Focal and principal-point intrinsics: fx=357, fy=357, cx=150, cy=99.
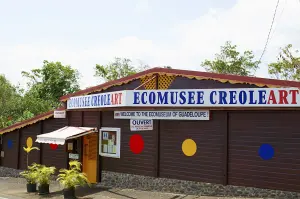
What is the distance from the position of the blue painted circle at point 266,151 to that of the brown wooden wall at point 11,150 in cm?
1342

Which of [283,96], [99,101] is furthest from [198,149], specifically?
[99,101]

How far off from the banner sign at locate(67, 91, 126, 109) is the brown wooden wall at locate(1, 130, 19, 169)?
522cm

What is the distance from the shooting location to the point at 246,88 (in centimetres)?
1082

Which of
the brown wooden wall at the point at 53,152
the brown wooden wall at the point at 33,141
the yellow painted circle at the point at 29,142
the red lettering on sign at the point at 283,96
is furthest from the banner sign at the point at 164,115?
the yellow painted circle at the point at 29,142

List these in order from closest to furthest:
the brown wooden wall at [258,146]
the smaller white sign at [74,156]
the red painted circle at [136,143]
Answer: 1. the brown wooden wall at [258,146]
2. the red painted circle at [136,143]
3. the smaller white sign at [74,156]

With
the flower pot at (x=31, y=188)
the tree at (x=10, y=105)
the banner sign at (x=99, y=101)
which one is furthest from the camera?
the tree at (x=10, y=105)

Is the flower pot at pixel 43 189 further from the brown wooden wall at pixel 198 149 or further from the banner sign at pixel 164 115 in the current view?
the brown wooden wall at pixel 198 149

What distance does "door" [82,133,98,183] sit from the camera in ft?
50.0

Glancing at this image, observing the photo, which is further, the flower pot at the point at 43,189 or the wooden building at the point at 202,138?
the flower pot at the point at 43,189

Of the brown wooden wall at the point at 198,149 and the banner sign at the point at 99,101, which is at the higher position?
the banner sign at the point at 99,101

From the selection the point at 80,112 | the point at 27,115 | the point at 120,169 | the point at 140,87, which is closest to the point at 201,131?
the point at 140,87

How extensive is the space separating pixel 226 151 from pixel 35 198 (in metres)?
7.15

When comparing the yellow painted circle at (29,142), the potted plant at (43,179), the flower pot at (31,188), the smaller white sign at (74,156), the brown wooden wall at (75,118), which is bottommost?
the flower pot at (31,188)

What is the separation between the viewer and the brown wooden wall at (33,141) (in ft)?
59.5
